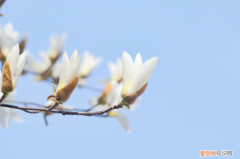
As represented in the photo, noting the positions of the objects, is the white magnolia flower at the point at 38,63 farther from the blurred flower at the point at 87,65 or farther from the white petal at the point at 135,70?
the white petal at the point at 135,70

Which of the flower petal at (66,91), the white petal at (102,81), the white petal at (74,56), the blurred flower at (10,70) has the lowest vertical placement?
the flower petal at (66,91)

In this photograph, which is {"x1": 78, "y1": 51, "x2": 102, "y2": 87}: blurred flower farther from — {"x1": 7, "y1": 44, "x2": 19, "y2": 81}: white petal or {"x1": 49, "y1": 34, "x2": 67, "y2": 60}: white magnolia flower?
{"x1": 7, "y1": 44, "x2": 19, "y2": 81}: white petal

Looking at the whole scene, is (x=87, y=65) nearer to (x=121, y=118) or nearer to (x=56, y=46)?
(x=56, y=46)

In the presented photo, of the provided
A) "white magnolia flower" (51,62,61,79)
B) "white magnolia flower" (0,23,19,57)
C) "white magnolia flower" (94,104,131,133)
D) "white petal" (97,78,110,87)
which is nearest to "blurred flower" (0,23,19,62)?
"white magnolia flower" (0,23,19,57)

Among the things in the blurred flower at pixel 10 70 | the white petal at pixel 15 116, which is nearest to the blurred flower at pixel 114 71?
the white petal at pixel 15 116

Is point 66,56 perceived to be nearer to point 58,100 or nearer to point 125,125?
point 58,100

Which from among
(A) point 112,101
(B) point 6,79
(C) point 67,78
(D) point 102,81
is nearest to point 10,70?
(B) point 6,79

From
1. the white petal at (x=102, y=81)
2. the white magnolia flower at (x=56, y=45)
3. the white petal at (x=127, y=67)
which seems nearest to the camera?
the white petal at (x=127, y=67)
